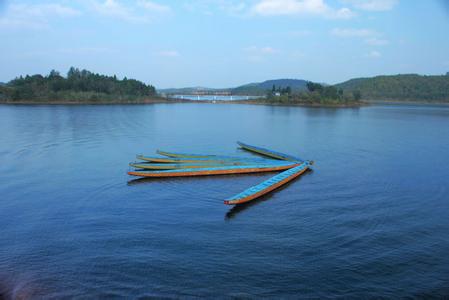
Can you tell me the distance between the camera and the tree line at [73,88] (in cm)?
11775

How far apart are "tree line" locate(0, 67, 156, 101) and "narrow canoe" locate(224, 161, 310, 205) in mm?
109468

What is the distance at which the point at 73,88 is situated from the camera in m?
132

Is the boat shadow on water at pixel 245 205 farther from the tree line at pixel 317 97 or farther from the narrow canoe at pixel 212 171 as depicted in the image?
the tree line at pixel 317 97

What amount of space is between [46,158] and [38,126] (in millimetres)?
24944

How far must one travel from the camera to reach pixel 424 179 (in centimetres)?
2908

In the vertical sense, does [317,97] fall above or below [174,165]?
above

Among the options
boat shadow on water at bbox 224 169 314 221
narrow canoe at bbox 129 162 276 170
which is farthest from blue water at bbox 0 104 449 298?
narrow canoe at bbox 129 162 276 170

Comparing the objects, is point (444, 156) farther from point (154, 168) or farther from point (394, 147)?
point (154, 168)

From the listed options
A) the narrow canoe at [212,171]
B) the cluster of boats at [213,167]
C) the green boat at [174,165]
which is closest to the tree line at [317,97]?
the cluster of boats at [213,167]

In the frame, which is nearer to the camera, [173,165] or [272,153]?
[173,165]

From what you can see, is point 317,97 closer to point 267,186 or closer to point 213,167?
point 213,167

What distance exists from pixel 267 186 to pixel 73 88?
12460cm

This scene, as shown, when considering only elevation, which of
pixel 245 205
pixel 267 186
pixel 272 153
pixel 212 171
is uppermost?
pixel 272 153

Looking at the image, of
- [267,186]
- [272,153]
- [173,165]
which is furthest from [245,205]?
[272,153]
